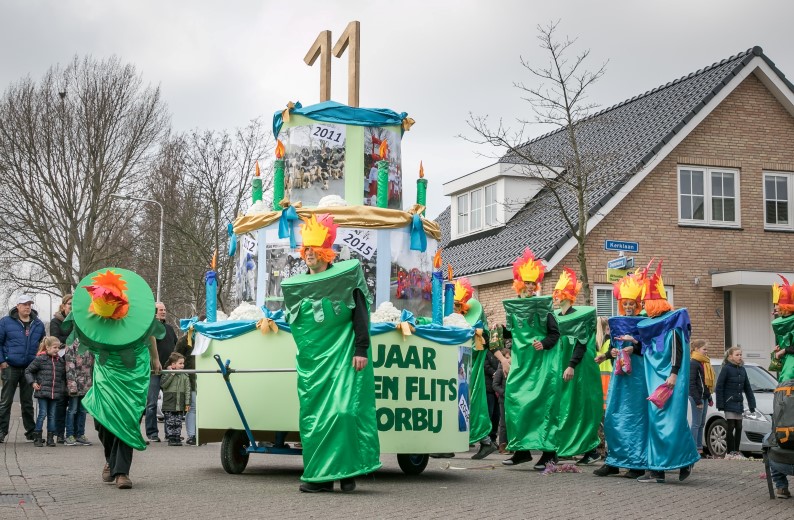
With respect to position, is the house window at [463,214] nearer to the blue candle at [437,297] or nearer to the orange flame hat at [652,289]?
the blue candle at [437,297]

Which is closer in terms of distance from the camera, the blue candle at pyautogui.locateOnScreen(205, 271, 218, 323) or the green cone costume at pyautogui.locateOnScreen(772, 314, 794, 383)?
the green cone costume at pyautogui.locateOnScreen(772, 314, 794, 383)

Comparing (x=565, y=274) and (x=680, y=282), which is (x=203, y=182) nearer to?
(x=680, y=282)

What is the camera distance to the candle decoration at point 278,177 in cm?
1222

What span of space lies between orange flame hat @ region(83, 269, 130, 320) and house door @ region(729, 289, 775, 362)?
1843 cm

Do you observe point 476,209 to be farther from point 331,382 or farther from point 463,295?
point 331,382

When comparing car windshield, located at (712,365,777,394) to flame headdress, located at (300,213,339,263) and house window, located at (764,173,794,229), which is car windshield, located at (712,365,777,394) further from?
flame headdress, located at (300,213,339,263)

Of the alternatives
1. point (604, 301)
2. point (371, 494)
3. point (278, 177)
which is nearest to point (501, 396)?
point (278, 177)

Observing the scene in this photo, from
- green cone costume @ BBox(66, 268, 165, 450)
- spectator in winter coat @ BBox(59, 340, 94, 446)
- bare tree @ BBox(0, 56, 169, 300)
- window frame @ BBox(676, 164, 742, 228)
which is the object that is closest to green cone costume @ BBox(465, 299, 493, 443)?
green cone costume @ BBox(66, 268, 165, 450)

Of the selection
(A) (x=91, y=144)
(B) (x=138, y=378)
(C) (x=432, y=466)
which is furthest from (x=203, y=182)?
(B) (x=138, y=378)

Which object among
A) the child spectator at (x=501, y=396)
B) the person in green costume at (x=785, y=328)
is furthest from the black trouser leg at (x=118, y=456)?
the child spectator at (x=501, y=396)

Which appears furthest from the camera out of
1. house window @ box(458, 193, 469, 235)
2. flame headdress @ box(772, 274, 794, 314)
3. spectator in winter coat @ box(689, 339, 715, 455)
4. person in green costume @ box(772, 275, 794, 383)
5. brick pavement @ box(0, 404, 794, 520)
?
house window @ box(458, 193, 469, 235)

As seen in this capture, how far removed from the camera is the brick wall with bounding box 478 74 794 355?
25.2 meters

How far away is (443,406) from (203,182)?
83.1 feet

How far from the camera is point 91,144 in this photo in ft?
130
